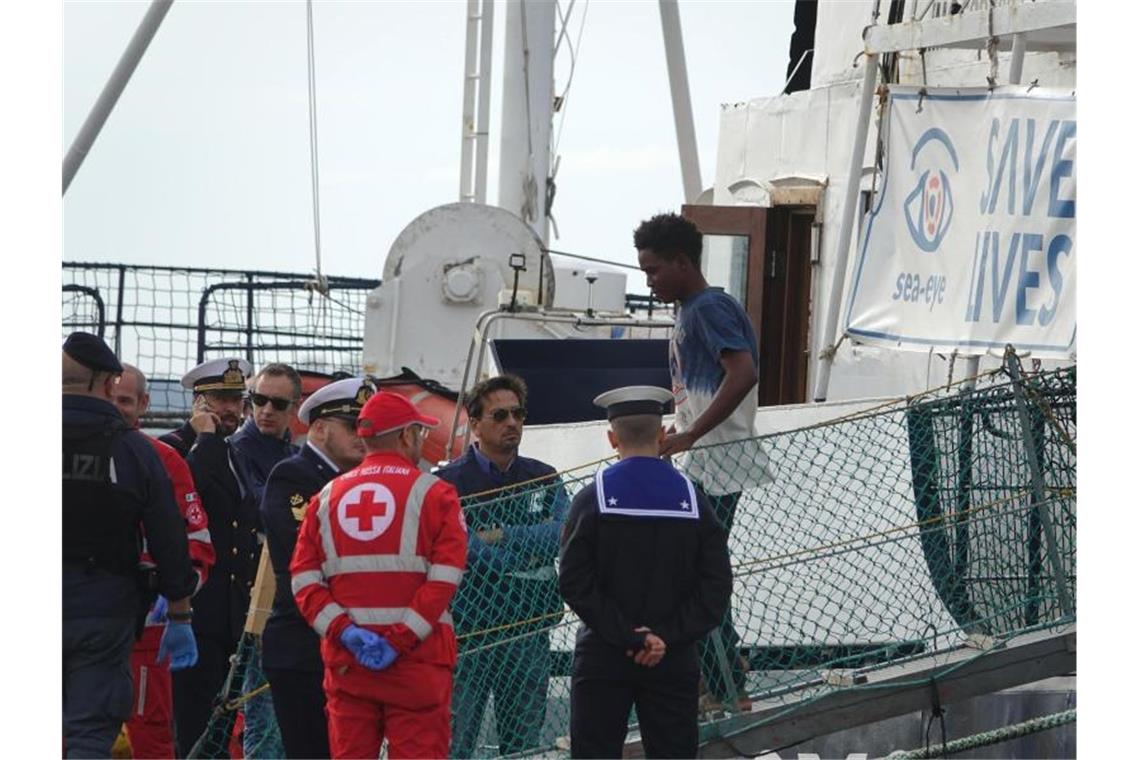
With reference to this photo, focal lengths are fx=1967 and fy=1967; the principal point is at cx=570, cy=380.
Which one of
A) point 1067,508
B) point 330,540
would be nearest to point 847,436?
point 1067,508

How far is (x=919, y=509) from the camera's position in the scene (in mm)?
7773

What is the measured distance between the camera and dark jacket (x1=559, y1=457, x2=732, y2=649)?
618cm

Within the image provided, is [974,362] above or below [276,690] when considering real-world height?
above

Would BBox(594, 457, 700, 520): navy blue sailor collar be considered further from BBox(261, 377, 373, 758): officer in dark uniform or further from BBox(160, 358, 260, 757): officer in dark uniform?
BBox(160, 358, 260, 757): officer in dark uniform

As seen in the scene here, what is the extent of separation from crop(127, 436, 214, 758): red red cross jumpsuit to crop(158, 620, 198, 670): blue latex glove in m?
0.25

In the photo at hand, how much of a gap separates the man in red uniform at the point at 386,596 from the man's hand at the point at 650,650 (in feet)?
2.08

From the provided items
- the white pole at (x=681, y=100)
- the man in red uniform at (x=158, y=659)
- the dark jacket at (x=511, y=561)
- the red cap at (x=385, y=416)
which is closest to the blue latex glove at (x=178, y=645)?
the man in red uniform at (x=158, y=659)

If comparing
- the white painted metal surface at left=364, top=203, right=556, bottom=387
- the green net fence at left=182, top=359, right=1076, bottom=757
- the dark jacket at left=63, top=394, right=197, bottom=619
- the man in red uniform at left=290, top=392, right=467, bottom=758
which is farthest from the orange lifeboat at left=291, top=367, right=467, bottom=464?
the man in red uniform at left=290, top=392, right=467, bottom=758

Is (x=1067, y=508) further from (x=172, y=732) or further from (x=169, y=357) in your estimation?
(x=169, y=357)

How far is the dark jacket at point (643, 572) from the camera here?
6.18 meters

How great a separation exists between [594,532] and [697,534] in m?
0.33

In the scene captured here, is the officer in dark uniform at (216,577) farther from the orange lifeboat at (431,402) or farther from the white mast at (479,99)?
the white mast at (479,99)

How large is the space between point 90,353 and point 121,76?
11.6m

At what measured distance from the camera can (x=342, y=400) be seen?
730cm
